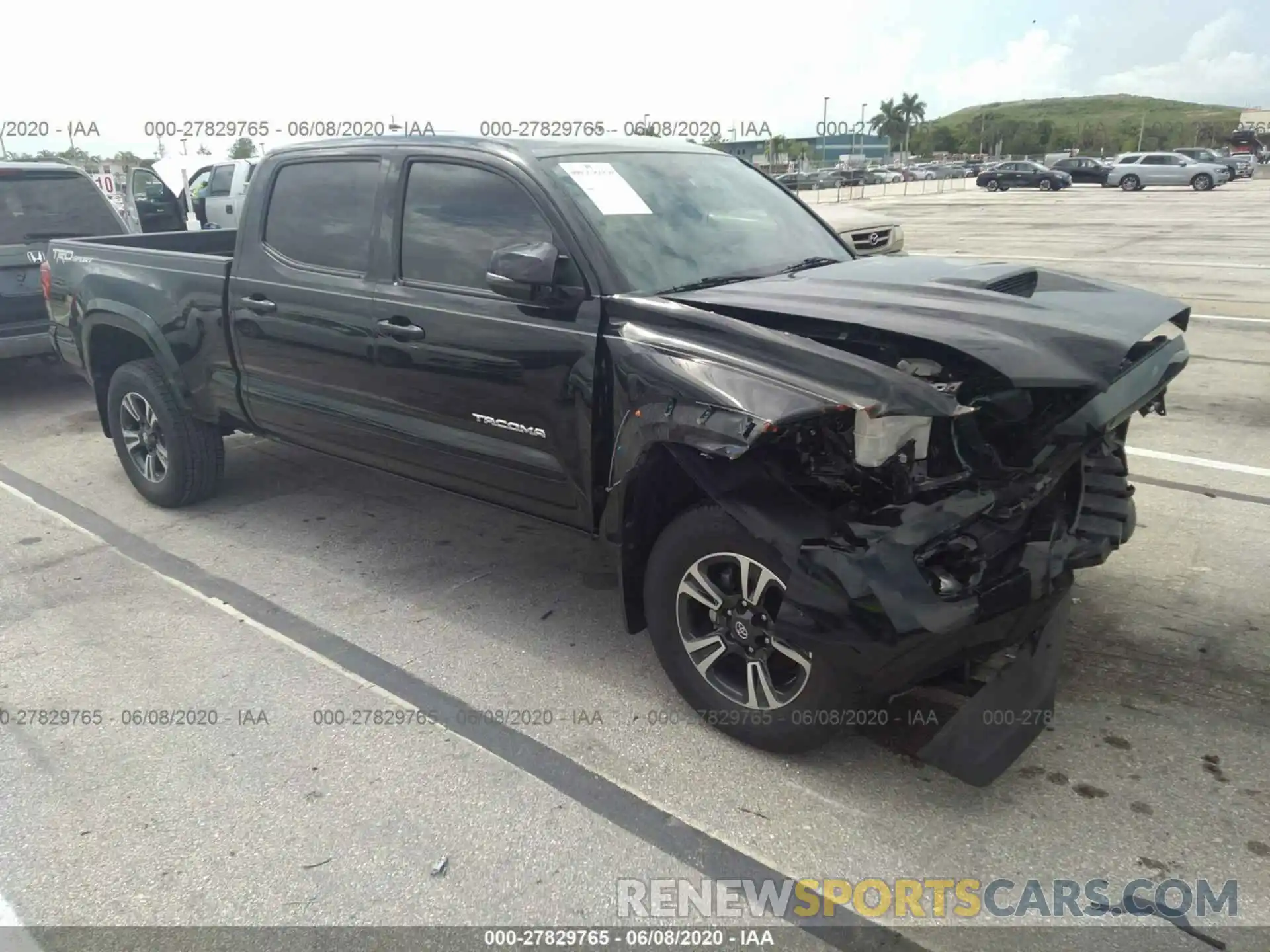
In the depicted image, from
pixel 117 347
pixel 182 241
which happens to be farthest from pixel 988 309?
pixel 182 241

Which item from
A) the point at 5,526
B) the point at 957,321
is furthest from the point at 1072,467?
the point at 5,526

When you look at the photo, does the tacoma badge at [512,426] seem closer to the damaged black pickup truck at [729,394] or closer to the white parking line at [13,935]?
the damaged black pickup truck at [729,394]

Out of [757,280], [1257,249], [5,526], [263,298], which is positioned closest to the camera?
[757,280]

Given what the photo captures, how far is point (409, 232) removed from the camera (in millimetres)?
4000

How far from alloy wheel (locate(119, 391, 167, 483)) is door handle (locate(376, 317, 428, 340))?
206cm

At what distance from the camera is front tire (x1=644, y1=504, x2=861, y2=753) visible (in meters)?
2.89

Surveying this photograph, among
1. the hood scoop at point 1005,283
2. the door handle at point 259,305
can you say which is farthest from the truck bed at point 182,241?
the hood scoop at point 1005,283

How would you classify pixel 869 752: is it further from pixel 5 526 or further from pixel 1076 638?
pixel 5 526

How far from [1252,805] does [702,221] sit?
2748mm

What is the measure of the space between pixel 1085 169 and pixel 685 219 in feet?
160

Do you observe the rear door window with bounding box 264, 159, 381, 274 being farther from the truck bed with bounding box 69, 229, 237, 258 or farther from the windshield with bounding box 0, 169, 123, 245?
the windshield with bounding box 0, 169, 123, 245

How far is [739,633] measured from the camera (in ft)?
9.98

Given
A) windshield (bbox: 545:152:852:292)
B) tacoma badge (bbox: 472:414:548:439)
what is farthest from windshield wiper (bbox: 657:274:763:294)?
tacoma badge (bbox: 472:414:548:439)

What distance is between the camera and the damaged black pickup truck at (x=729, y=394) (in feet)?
8.86
